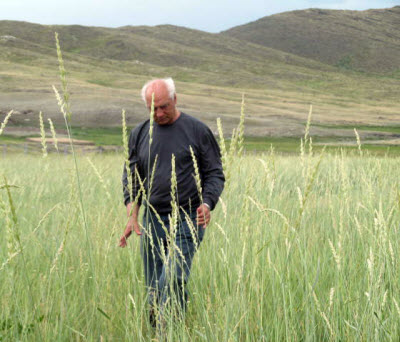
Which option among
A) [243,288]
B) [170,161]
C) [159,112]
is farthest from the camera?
[170,161]

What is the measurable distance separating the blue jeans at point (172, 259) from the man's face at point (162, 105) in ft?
2.47

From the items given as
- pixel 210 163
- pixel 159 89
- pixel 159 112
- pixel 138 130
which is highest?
pixel 159 89

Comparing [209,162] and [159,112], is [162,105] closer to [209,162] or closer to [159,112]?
[159,112]

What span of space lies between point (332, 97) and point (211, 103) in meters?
47.7

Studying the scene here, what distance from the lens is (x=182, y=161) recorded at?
163 inches

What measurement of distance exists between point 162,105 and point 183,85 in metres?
101

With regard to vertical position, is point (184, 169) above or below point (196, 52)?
below

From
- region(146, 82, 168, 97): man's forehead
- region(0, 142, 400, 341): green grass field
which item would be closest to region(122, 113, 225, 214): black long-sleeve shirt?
region(146, 82, 168, 97): man's forehead

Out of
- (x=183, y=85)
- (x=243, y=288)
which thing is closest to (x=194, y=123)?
(x=243, y=288)

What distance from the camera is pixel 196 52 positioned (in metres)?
170

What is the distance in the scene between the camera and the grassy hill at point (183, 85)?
196 ft

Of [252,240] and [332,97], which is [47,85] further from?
[252,240]

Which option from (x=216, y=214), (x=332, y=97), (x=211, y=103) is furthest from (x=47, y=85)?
(x=216, y=214)

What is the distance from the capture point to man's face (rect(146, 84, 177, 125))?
3900 mm
